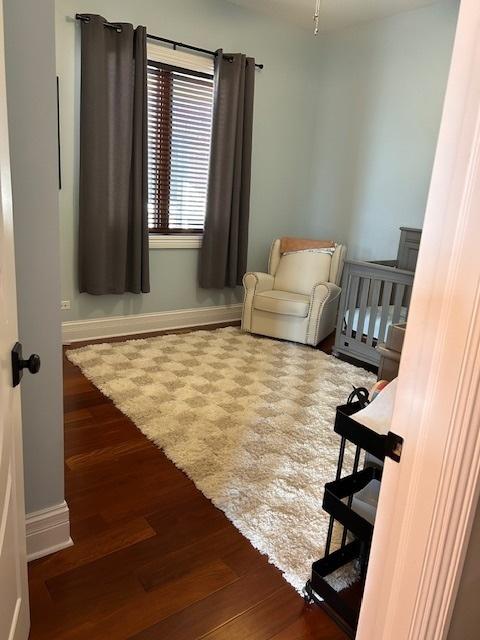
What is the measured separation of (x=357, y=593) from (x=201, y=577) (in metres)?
0.54

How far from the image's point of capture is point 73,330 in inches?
154

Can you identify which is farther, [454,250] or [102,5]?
[102,5]

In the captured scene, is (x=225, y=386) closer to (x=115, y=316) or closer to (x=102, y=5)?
(x=115, y=316)

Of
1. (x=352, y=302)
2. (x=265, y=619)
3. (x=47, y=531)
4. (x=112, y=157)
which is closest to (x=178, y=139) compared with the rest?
(x=112, y=157)

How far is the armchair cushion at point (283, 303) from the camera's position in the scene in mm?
4070

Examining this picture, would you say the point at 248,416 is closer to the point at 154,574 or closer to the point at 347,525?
the point at 154,574

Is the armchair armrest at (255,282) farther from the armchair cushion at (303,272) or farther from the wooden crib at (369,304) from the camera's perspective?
the wooden crib at (369,304)

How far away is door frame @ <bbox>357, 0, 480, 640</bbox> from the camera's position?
67 cm

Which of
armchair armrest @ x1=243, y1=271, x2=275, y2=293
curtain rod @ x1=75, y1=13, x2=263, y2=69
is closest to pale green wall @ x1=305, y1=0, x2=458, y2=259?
curtain rod @ x1=75, y1=13, x2=263, y2=69

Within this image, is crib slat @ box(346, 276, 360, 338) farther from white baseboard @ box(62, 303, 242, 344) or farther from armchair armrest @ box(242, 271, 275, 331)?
white baseboard @ box(62, 303, 242, 344)

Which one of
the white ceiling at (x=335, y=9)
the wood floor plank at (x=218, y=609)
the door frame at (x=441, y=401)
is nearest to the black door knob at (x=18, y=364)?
the door frame at (x=441, y=401)

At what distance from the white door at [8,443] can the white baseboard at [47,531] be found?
43 cm

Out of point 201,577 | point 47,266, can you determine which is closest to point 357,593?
point 201,577

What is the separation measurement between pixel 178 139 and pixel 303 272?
162cm
